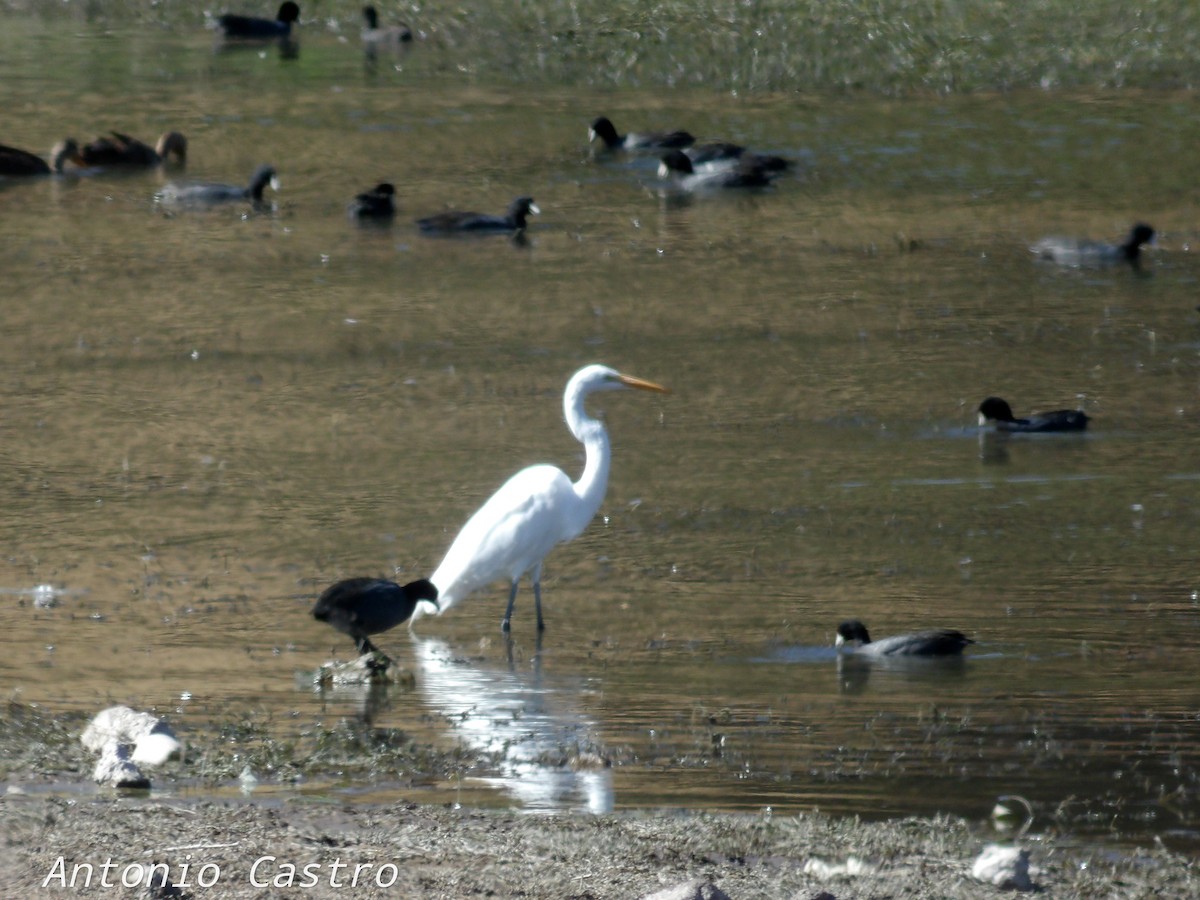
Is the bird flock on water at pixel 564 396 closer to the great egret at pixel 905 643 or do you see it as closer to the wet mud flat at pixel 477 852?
the great egret at pixel 905 643

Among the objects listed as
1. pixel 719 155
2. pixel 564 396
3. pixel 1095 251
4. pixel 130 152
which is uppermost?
pixel 719 155

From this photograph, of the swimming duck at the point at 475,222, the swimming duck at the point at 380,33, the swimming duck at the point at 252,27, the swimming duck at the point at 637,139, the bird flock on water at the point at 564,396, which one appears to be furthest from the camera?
the swimming duck at the point at 252,27

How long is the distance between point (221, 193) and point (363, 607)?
11.8m

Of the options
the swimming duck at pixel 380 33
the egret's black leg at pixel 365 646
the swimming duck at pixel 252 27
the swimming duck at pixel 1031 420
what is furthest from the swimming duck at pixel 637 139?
the egret's black leg at pixel 365 646

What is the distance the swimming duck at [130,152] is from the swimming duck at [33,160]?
5.4 inches

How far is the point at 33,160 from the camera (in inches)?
815

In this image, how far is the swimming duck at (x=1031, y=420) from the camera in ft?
40.9

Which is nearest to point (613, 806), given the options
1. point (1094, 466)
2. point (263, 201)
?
point (1094, 466)

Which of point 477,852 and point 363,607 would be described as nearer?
point 477,852

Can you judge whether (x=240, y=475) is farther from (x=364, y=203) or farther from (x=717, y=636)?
(x=364, y=203)

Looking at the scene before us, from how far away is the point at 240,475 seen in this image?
37.6 ft

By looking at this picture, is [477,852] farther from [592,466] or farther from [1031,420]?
[1031,420]

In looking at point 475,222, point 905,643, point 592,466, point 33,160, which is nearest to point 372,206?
point 475,222

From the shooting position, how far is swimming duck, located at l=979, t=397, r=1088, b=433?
12.5 metres
